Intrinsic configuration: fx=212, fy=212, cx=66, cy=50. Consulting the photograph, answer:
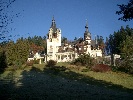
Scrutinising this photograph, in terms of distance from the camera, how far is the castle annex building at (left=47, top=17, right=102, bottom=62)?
262ft

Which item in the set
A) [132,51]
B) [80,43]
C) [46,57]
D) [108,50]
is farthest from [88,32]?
[108,50]

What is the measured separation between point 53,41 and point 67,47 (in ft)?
20.8

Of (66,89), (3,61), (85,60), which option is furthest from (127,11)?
(3,61)

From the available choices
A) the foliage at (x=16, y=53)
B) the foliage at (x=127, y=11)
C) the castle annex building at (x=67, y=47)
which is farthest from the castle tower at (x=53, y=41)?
the foliage at (x=127, y=11)

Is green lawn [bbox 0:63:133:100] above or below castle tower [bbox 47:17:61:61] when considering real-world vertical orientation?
below

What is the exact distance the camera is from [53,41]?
85.0m

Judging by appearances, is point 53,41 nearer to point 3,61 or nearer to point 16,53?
point 16,53

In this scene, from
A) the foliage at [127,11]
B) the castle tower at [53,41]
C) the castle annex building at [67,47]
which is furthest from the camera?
the castle tower at [53,41]

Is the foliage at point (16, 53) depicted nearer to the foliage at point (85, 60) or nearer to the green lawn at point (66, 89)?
the foliage at point (85, 60)

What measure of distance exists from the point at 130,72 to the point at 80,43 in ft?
130

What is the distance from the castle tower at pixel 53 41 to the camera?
8306 cm

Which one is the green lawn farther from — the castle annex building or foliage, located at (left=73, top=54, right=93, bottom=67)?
the castle annex building

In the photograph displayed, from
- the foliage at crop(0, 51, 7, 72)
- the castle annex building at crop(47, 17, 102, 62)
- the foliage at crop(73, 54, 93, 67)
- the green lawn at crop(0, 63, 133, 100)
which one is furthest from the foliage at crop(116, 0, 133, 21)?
the castle annex building at crop(47, 17, 102, 62)

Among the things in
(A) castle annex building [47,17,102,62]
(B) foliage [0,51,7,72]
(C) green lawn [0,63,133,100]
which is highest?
(A) castle annex building [47,17,102,62]
